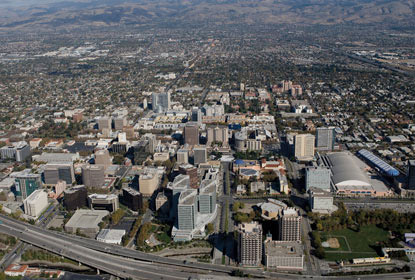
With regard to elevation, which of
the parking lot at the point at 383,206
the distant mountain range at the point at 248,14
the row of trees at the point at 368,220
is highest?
the distant mountain range at the point at 248,14

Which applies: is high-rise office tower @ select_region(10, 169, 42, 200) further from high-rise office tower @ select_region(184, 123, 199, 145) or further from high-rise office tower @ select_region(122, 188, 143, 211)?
high-rise office tower @ select_region(184, 123, 199, 145)

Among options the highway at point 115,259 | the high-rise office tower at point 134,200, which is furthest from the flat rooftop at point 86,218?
the high-rise office tower at point 134,200

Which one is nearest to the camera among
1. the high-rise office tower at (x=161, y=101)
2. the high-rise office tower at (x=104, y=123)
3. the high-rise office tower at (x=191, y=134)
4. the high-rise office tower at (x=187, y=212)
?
the high-rise office tower at (x=187, y=212)

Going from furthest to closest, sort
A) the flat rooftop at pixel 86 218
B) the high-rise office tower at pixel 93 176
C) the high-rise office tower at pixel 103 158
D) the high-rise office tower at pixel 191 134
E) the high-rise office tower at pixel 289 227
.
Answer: the high-rise office tower at pixel 191 134, the high-rise office tower at pixel 103 158, the high-rise office tower at pixel 93 176, the flat rooftop at pixel 86 218, the high-rise office tower at pixel 289 227

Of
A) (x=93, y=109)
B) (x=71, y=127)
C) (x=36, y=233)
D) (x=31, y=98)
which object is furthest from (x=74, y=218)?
(x=31, y=98)

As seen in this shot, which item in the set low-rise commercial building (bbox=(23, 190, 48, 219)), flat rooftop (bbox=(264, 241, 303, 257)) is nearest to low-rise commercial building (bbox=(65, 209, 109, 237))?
low-rise commercial building (bbox=(23, 190, 48, 219))

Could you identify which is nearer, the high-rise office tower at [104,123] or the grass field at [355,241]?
the grass field at [355,241]

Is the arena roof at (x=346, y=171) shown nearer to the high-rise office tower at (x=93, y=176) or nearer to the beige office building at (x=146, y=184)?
the beige office building at (x=146, y=184)
